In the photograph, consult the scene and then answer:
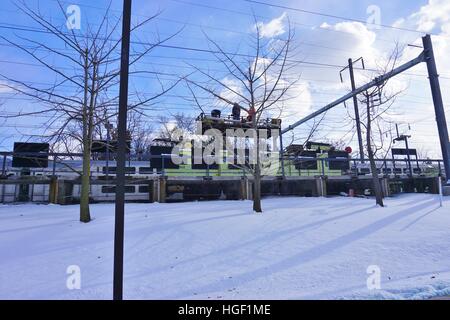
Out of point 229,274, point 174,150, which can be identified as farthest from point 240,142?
point 229,274

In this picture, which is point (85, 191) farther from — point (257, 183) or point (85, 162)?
point (257, 183)

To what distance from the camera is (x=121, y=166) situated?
2.82m

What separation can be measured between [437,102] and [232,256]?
11899 millimetres

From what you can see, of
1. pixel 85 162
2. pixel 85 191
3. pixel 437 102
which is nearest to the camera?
pixel 85 191

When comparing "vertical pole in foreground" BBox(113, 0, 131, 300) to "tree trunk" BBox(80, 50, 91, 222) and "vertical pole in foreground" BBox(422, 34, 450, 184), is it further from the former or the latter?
"vertical pole in foreground" BBox(422, 34, 450, 184)

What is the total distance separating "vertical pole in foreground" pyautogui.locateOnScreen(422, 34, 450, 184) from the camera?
11.7 meters

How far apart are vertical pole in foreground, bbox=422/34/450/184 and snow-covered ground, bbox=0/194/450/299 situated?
16.7 ft

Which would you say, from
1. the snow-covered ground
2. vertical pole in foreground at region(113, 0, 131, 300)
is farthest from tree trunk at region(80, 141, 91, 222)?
vertical pole in foreground at region(113, 0, 131, 300)

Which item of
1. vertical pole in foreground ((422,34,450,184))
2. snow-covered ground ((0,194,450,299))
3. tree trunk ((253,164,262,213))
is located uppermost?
vertical pole in foreground ((422,34,450,184))

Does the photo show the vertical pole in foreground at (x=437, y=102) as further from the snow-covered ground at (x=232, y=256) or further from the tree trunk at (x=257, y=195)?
the tree trunk at (x=257, y=195)

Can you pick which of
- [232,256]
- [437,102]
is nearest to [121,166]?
[232,256]

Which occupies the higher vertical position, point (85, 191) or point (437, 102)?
point (437, 102)

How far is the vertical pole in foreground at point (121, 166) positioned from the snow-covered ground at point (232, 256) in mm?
1066
